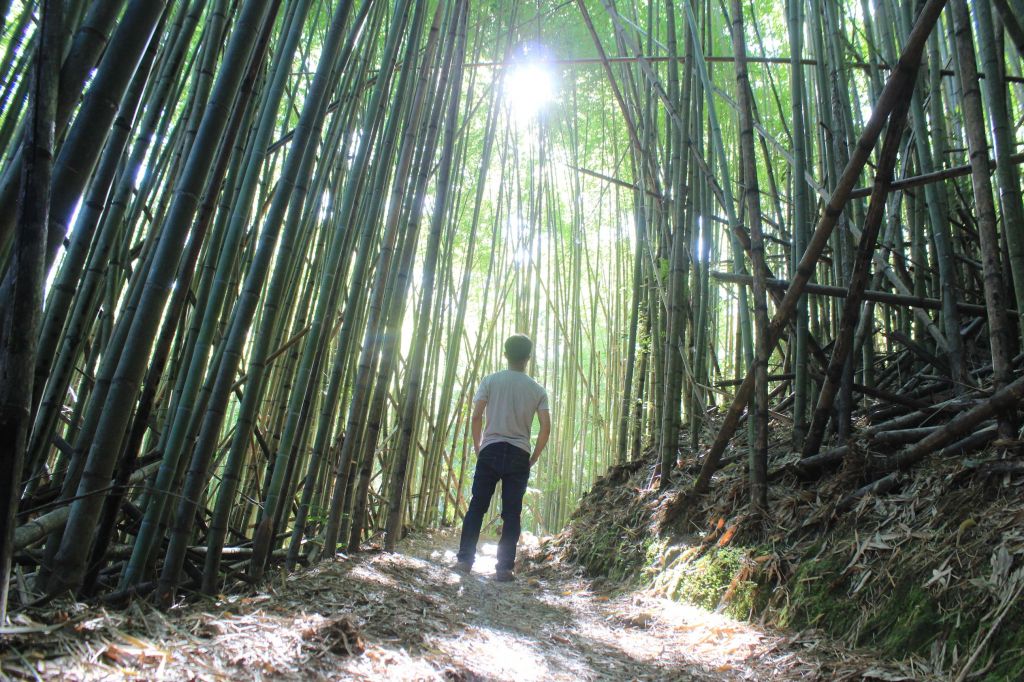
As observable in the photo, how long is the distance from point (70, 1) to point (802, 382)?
184 centimetres

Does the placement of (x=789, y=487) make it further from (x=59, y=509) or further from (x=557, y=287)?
(x=557, y=287)

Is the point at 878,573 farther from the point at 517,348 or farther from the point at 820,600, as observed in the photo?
the point at 517,348

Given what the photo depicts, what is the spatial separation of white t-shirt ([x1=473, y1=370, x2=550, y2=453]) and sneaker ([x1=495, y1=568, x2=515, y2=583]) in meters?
0.52

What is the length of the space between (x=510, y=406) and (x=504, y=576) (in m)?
0.69

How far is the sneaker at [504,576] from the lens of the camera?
2.41 m

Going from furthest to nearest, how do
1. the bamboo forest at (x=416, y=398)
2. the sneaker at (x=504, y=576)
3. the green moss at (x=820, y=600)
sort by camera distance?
the sneaker at (x=504, y=576)
the green moss at (x=820, y=600)
the bamboo forest at (x=416, y=398)

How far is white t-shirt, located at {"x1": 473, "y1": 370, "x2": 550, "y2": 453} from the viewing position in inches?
108

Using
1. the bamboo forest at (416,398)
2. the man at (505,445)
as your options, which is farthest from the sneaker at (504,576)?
the man at (505,445)

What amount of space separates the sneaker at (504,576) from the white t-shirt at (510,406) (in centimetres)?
52

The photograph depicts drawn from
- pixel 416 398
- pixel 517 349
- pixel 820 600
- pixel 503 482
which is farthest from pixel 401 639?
pixel 517 349

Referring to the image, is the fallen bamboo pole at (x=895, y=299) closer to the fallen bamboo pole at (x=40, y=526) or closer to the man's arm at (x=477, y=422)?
the man's arm at (x=477, y=422)

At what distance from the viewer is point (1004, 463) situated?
1243 millimetres

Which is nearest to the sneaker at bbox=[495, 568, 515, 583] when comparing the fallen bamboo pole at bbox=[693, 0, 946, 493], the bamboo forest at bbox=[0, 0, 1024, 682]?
the bamboo forest at bbox=[0, 0, 1024, 682]

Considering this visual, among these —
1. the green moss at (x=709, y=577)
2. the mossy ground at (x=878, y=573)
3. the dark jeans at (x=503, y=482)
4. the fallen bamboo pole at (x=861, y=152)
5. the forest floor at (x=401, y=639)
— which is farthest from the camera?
the dark jeans at (x=503, y=482)
